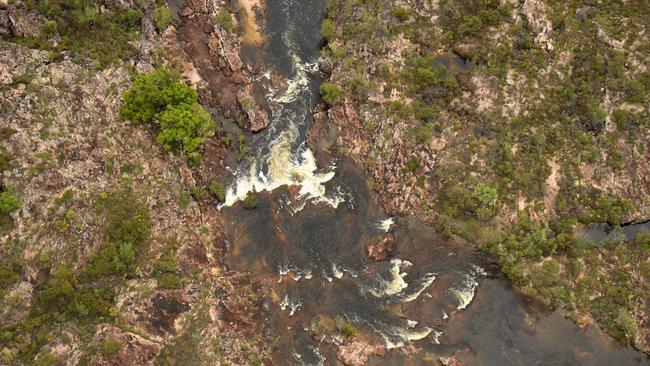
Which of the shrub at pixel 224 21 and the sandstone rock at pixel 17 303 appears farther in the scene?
the shrub at pixel 224 21

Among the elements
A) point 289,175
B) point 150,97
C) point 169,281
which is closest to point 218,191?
point 289,175

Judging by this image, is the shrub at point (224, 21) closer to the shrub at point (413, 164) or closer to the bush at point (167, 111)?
the bush at point (167, 111)

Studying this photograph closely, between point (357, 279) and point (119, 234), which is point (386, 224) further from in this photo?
point (119, 234)

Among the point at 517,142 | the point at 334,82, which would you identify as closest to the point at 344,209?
the point at 334,82

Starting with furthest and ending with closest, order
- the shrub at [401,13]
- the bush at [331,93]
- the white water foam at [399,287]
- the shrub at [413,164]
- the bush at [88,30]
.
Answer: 1. the shrub at [401,13]
2. the bush at [331,93]
3. the shrub at [413,164]
4. the bush at [88,30]
5. the white water foam at [399,287]

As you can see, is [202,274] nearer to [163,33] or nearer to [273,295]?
[273,295]

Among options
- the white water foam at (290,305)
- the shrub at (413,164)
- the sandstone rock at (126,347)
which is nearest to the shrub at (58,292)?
the sandstone rock at (126,347)
